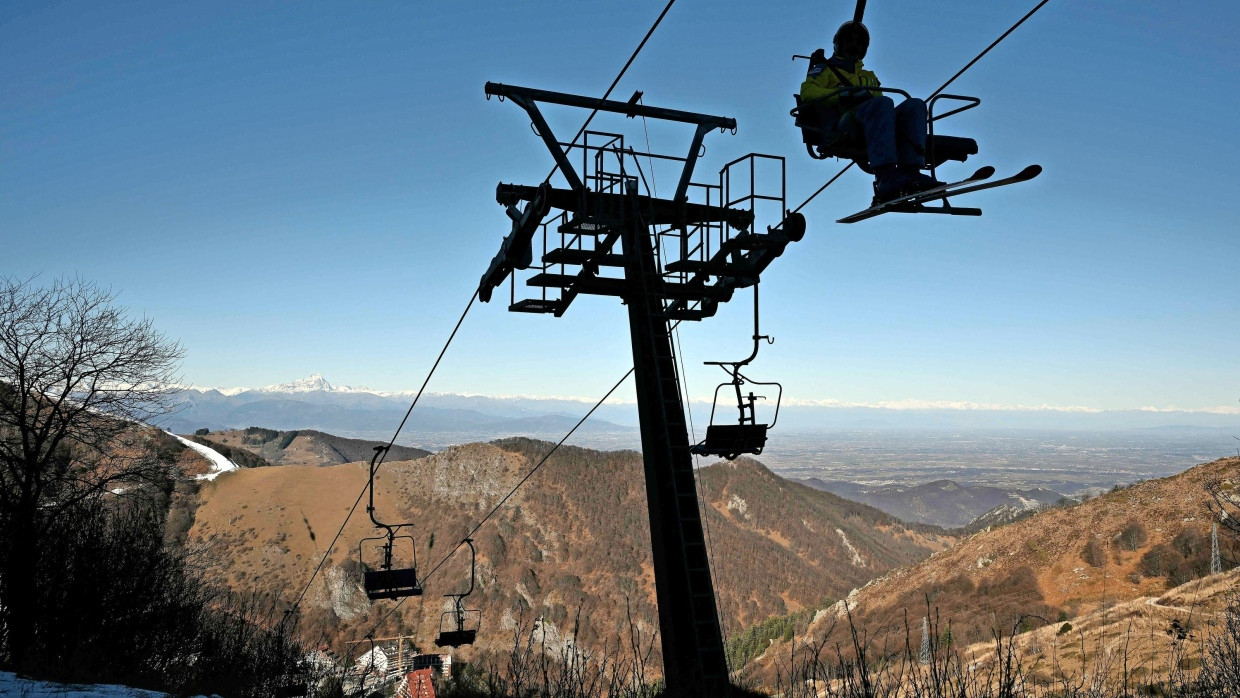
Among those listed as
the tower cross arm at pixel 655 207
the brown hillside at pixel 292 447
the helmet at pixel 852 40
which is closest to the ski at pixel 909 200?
the helmet at pixel 852 40

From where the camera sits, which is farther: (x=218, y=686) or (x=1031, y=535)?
(x=1031, y=535)

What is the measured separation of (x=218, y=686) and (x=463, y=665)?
32925 mm

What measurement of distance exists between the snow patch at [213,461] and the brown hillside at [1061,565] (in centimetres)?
5432

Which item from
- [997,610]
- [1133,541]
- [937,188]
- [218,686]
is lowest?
[997,610]

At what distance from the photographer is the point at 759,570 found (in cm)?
5766

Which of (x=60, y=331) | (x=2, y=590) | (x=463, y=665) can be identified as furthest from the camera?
(x=463, y=665)

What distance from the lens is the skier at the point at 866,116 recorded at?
228 inches

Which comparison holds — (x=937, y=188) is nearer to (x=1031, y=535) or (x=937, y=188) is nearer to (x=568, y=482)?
(x=1031, y=535)

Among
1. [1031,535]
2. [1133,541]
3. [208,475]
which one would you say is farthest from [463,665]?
[208,475]

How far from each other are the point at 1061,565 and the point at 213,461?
237 ft

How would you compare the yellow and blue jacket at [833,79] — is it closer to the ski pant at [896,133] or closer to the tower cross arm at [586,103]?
the ski pant at [896,133]

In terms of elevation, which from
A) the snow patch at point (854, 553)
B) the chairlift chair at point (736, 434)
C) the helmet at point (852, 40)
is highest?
the helmet at point (852, 40)

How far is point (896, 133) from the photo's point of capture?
5855 mm

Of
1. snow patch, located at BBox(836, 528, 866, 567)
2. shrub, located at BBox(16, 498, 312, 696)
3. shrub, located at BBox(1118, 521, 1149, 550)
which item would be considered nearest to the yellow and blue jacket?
shrub, located at BBox(16, 498, 312, 696)
